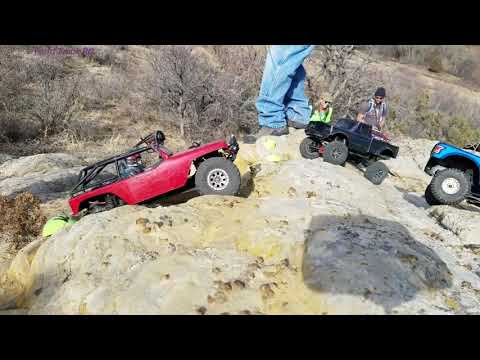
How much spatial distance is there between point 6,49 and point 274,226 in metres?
21.4

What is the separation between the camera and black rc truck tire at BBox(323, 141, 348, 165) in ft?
26.8

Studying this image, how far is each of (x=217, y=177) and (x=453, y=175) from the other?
180 inches

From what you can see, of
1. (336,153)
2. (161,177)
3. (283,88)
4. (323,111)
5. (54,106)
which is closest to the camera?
(161,177)

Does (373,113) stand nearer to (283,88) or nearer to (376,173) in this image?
(376,173)

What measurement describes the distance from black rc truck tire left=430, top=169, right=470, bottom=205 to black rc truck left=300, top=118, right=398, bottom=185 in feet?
3.54

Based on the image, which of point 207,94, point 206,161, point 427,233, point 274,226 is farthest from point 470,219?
point 207,94

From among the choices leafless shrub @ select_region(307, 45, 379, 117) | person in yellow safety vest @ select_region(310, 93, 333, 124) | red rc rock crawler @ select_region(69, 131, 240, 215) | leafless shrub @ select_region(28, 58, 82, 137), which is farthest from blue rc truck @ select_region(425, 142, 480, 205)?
leafless shrub @ select_region(28, 58, 82, 137)

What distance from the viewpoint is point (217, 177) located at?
6.12 metres

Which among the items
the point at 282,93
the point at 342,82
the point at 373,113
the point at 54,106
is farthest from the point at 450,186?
the point at 54,106

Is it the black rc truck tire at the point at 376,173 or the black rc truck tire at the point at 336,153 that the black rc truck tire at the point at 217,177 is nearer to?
the black rc truck tire at the point at 336,153

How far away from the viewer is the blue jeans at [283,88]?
8383 mm

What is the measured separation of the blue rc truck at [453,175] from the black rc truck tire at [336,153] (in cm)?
176

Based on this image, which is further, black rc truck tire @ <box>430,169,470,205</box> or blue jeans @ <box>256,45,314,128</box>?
blue jeans @ <box>256,45,314,128</box>

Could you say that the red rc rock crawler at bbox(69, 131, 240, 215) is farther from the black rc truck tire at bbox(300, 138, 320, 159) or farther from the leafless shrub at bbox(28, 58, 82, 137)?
the leafless shrub at bbox(28, 58, 82, 137)
